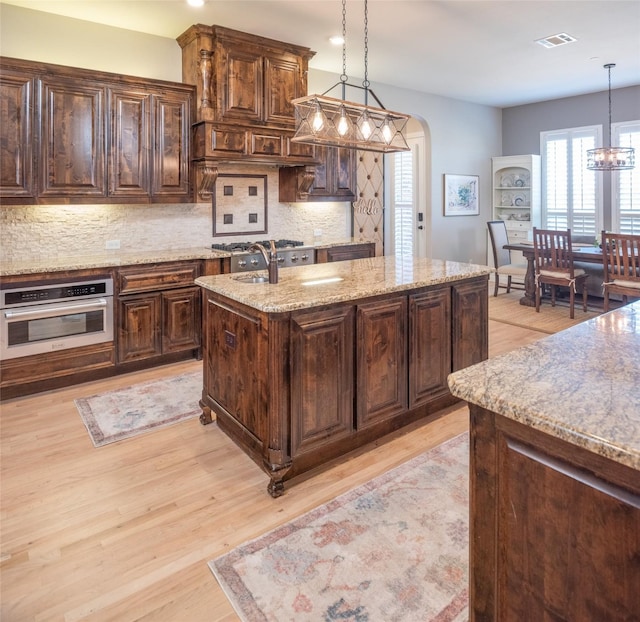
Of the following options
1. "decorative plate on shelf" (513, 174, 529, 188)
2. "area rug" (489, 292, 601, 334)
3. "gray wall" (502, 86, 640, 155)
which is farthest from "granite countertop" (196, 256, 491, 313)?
"gray wall" (502, 86, 640, 155)

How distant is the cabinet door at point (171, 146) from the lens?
14.4 feet

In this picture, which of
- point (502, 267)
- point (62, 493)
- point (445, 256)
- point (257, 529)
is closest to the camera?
point (257, 529)

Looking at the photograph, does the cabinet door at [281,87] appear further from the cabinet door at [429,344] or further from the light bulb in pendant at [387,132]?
the cabinet door at [429,344]

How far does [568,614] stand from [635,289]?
5.13 metres

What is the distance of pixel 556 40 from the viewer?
494cm

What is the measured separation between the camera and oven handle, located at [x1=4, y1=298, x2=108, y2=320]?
11.7 feet

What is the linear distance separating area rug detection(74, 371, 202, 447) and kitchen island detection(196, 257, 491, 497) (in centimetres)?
35

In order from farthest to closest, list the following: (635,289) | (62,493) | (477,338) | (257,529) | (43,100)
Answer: (635,289), (43,100), (477,338), (62,493), (257,529)

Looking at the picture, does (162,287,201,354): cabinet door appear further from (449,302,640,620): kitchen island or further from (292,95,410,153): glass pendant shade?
(449,302,640,620): kitchen island

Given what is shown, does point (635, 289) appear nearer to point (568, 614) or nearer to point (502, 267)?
point (502, 267)

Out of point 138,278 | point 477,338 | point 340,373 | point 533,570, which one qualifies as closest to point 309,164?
point 138,278

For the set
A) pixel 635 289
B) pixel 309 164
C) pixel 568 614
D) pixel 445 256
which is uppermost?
pixel 309 164

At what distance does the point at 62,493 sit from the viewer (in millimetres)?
2475

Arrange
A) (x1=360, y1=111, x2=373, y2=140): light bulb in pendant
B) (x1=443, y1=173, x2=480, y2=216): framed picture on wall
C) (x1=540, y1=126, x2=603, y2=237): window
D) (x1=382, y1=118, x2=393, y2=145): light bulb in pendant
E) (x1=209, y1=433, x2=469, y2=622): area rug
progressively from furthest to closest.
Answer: (x1=443, y1=173, x2=480, y2=216): framed picture on wall < (x1=540, y1=126, x2=603, y2=237): window < (x1=382, y1=118, x2=393, y2=145): light bulb in pendant < (x1=360, y1=111, x2=373, y2=140): light bulb in pendant < (x1=209, y1=433, x2=469, y2=622): area rug
